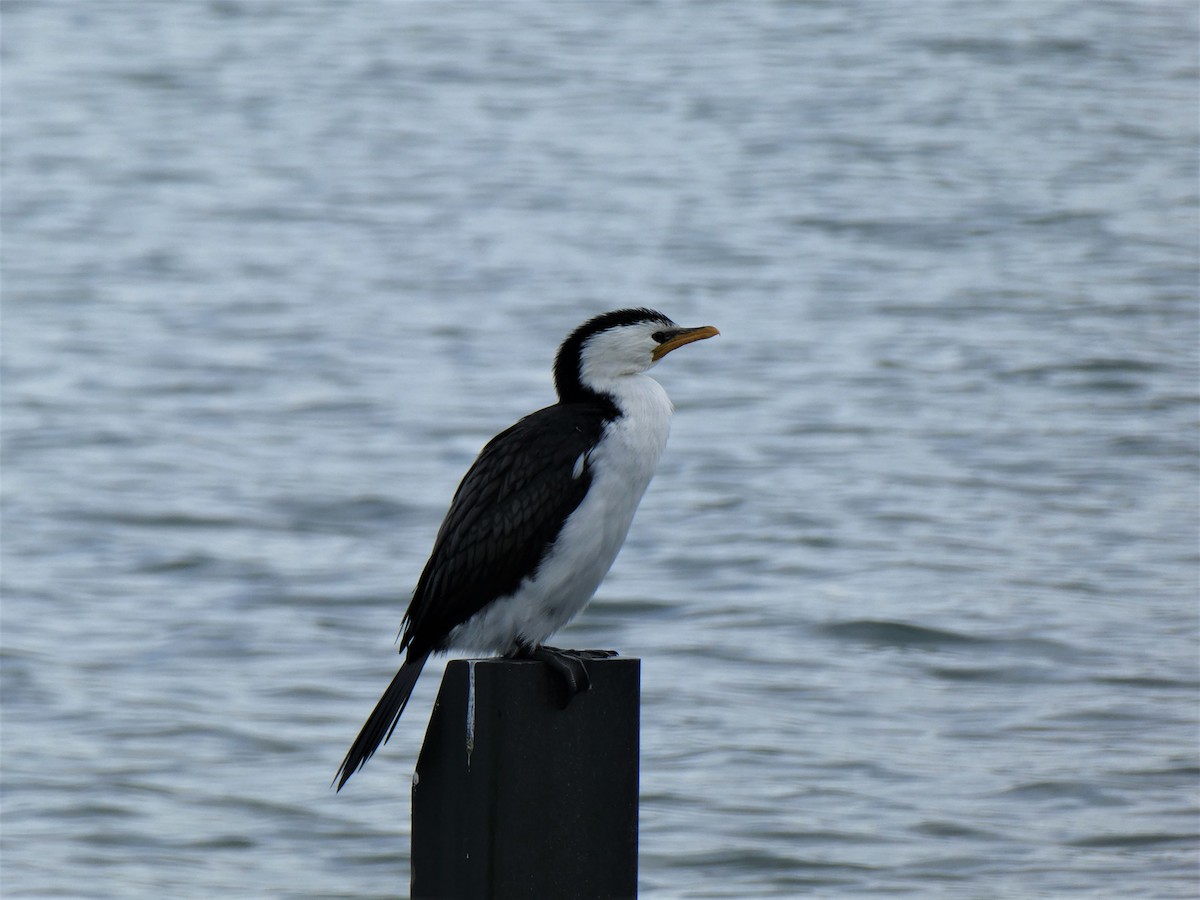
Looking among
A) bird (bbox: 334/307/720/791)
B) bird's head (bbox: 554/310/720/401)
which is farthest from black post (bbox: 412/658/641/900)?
bird's head (bbox: 554/310/720/401)

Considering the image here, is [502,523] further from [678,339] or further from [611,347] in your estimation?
A: [678,339]

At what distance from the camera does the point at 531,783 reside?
3.49 m

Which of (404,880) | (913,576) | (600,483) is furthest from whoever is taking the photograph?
(913,576)

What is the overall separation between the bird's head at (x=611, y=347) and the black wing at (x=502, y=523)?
185 mm

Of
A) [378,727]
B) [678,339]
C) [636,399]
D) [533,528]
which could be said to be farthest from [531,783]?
[678,339]

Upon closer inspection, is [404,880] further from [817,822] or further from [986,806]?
[986,806]

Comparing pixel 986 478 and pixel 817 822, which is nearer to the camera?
pixel 817 822

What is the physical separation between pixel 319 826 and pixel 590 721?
3915 millimetres

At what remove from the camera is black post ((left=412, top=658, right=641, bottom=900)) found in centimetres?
347

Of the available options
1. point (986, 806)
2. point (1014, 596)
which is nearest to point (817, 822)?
point (986, 806)

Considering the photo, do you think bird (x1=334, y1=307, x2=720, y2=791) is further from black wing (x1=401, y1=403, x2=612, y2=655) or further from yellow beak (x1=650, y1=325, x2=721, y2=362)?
yellow beak (x1=650, y1=325, x2=721, y2=362)

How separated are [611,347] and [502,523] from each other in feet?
1.59

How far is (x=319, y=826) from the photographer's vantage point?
722 cm

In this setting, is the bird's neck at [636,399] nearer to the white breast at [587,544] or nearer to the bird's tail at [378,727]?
the white breast at [587,544]
